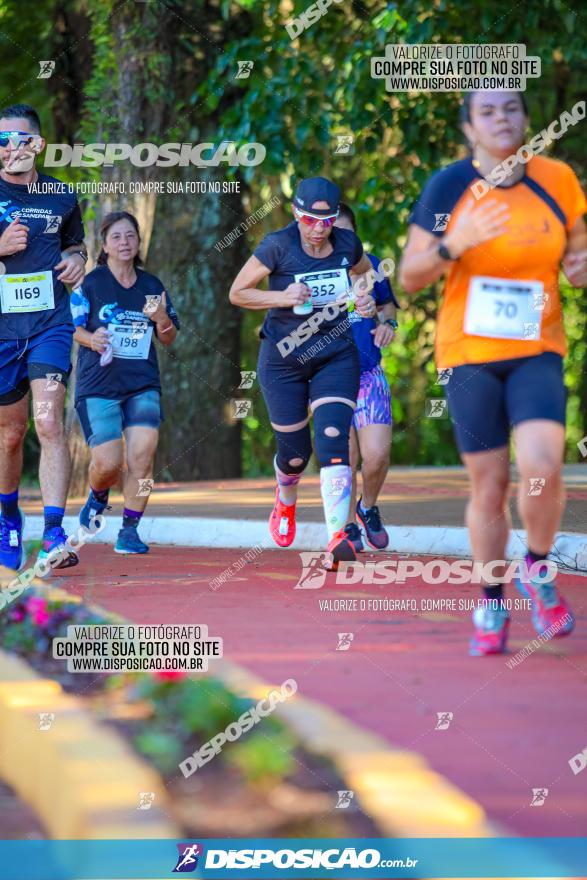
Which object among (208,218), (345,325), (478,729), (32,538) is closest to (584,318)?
(208,218)

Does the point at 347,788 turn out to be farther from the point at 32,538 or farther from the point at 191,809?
the point at 32,538

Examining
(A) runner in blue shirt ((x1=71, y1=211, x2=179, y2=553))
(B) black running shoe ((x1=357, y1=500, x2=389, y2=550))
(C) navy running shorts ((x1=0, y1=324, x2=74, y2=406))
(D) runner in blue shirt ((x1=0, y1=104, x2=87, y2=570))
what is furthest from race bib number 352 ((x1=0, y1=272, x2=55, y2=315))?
(B) black running shoe ((x1=357, y1=500, x2=389, y2=550))

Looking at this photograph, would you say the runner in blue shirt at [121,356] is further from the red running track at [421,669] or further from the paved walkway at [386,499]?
the paved walkway at [386,499]

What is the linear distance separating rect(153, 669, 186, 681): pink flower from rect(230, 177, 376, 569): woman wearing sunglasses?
109 inches

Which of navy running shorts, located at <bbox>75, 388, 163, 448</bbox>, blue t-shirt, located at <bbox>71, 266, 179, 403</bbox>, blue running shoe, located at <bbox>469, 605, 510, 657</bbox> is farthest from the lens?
navy running shorts, located at <bbox>75, 388, 163, 448</bbox>

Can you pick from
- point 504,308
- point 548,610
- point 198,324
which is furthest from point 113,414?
point 198,324

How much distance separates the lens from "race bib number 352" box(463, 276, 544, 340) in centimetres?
562

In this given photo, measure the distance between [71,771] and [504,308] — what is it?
2363 millimetres

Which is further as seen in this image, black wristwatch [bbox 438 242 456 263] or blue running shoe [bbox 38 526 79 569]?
blue running shoe [bbox 38 526 79 569]

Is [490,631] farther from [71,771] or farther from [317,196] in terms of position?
[317,196]

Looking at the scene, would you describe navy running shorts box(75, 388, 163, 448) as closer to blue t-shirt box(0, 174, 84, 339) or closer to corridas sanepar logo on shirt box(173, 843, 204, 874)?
blue t-shirt box(0, 174, 84, 339)

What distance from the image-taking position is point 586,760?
169 inches

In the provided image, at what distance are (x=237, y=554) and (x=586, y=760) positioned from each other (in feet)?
20.9

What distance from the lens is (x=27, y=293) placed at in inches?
351
